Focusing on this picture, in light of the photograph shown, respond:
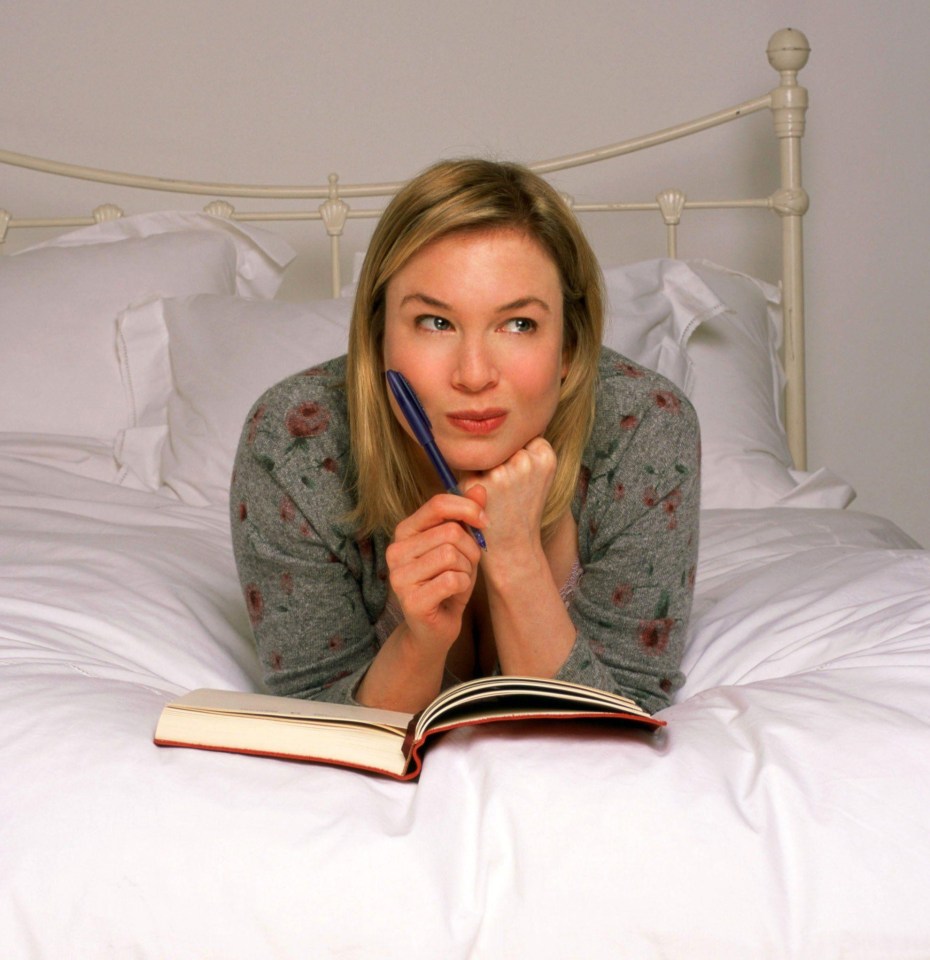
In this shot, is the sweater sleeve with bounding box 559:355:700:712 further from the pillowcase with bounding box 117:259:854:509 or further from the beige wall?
the beige wall

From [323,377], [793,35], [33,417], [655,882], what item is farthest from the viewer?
[793,35]

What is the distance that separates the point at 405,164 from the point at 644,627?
64.7 inches

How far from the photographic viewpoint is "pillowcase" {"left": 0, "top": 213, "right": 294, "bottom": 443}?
184 cm

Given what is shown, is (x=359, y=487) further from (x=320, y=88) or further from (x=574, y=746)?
(x=320, y=88)

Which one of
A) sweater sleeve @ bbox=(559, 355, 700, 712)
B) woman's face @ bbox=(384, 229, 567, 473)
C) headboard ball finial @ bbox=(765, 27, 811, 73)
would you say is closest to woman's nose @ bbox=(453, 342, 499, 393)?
woman's face @ bbox=(384, 229, 567, 473)

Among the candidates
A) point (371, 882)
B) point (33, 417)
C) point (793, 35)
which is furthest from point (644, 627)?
point (793, 35)

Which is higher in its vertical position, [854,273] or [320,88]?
[320,88]

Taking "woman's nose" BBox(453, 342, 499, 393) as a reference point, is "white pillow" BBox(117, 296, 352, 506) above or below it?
below

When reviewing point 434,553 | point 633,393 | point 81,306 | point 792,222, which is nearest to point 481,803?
point 434,553

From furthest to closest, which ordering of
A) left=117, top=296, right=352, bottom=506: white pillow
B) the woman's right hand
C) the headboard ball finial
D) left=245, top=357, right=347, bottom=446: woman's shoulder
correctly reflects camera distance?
the headboard ball finial
left=117, top=296, right=352, bottom=506: white pillow
left=245, top=357, right=347, bottom=446: woman's shoulder
the woman's right hand

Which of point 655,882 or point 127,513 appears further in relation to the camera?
point 127,513

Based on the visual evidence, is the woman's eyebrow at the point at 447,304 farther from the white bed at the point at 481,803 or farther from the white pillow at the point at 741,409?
the white pillow at the point at 741,409

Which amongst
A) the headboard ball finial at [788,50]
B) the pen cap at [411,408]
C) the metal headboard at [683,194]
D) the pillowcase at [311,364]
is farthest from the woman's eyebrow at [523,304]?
the headboard ball finial at [788,50]

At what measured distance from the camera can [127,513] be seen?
1.58 meters
